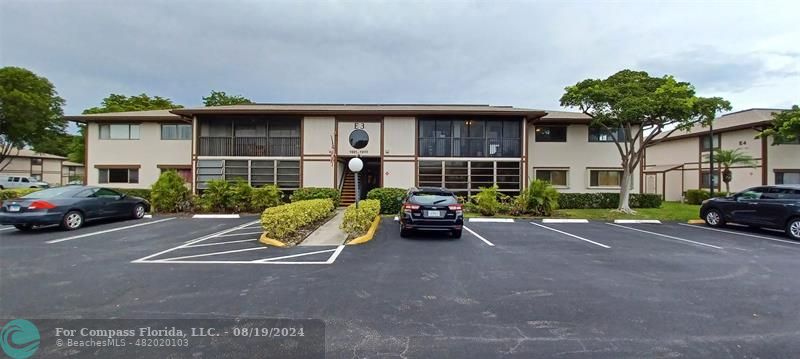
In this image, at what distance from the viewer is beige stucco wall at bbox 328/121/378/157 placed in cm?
1866

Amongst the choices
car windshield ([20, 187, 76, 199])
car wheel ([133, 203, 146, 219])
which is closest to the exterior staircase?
car wheel ([133, 203, 146, 219])

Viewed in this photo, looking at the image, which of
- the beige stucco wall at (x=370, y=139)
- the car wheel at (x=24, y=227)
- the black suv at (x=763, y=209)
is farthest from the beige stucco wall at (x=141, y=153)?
the black suv at (x=763, y=209)

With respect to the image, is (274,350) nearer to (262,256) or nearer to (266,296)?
(266,296)

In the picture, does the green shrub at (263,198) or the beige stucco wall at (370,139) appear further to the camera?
the beige stucco wall at (370,139)

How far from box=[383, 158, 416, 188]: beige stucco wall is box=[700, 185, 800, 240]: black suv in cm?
1275

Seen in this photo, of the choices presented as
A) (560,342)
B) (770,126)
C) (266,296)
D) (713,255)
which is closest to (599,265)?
(713,255)

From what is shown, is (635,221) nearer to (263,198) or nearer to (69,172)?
(263,198)

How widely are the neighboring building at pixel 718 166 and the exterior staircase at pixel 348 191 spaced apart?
19.3 metres

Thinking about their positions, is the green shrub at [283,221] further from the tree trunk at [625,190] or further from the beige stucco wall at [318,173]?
the tree trunk at [625,190]

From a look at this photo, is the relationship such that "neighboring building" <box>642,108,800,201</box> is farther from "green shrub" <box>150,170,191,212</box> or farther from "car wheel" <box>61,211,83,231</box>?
"car wheel" <box>61,211,83,231</box>

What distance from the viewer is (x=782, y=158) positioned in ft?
65.1

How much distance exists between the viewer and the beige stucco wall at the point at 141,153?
19.5 metres

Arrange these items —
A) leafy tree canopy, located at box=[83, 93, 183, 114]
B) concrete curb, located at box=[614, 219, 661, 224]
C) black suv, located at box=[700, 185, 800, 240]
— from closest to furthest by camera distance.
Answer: black suv, located at box=[700, 185, 800, 240] → concrete curb, located at box=[614, 219, 661, 224] → leafy tree canopy, located at box=[83, 93, 183, 114]

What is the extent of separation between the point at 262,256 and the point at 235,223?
6.02 meters
